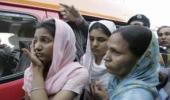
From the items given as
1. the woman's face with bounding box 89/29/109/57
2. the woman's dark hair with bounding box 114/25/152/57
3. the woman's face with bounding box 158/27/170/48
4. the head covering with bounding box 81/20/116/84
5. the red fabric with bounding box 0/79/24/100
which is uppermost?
the woman's dark hair with bounding box 114/25/152/57

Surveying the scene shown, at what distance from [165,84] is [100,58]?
1.92ft

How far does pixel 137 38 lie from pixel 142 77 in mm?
216

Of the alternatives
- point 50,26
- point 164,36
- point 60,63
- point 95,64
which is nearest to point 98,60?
point 95,64

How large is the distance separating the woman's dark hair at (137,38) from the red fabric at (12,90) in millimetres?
1087

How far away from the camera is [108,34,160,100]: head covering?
1955mm

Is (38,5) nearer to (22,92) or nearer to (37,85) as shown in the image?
(22,92)

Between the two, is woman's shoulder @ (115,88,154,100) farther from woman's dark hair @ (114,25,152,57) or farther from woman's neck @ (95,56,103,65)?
woman's neck @ (95,56,103,65)

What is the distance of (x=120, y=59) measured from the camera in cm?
202

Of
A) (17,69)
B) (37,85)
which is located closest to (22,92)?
(17,69)

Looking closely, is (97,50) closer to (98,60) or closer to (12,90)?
(98,60)

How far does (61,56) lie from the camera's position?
98.4 inches

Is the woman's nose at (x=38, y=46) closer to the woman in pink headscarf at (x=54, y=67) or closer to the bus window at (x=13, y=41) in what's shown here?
the woman in pink headscarf at (x=54, y=67)

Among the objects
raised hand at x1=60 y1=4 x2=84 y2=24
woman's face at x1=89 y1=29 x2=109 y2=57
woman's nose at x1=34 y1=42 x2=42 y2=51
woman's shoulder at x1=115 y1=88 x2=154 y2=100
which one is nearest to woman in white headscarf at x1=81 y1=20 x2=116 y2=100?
woman's face at x1=89 y1=29 x2=109 y2=57

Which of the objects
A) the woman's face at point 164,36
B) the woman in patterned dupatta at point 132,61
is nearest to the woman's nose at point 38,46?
the woman in patterned dupatta at point 132,61
